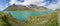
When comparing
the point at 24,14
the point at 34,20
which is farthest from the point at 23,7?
the point at 34,20

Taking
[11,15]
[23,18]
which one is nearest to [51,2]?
[23,18]

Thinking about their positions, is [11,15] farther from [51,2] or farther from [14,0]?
[51,2]

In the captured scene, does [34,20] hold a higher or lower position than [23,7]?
lower

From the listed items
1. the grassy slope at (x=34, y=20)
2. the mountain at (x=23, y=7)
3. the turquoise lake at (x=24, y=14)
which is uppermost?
the mountain at (x=23, y=7)

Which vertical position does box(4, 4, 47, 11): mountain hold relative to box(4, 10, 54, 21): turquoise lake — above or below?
above

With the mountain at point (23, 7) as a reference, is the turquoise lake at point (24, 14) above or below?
below

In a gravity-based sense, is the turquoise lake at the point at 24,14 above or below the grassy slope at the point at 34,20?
above

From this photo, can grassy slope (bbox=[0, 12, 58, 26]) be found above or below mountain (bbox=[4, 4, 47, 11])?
below

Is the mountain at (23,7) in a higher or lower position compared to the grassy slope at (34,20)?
higher

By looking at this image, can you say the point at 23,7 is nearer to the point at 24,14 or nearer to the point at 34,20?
the point at 24,14

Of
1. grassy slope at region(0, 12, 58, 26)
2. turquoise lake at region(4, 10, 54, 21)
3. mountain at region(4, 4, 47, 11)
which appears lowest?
grassy slope at region(0, 12, 58, 26)

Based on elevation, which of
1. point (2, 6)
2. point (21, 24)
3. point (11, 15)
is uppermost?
point (2, 6)
